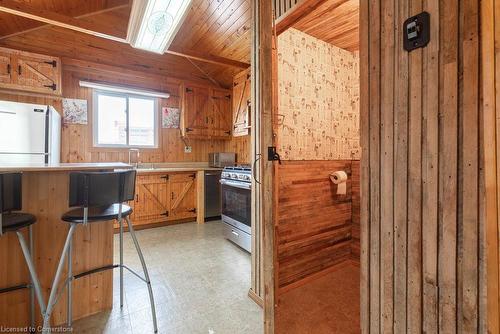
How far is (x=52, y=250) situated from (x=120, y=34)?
3.51m

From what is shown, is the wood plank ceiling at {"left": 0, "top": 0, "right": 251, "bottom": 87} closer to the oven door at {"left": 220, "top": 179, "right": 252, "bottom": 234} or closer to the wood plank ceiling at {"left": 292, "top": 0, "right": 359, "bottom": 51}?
the wood plank ceiling at {"left": 292, "top": 0, "right": 359, "bottom": 51}

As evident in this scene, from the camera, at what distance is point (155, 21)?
2117 millimetres

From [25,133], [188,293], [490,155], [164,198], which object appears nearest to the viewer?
[490,155]

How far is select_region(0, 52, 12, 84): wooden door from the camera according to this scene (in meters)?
3.13

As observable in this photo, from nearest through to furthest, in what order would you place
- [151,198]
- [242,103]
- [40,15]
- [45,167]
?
[45,167], [40,15], [151,198], [242,103]

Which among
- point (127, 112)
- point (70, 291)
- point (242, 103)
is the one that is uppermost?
point (242, 103)

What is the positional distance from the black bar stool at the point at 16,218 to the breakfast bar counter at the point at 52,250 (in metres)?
0.07

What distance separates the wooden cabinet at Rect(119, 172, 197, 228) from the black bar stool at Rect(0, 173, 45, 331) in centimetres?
229

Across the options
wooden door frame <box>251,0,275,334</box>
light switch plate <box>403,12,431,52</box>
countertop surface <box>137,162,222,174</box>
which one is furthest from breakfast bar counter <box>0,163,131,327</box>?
countertop surface <box>137,162,222,174</box>

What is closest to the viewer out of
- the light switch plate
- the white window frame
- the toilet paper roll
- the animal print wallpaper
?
the light switch plate

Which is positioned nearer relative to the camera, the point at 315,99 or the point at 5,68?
the point at 315,99

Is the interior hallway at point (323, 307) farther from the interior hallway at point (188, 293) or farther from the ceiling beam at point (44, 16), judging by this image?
the ceiling beam at point (44, 16)

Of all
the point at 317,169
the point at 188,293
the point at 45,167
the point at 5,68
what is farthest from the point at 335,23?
the point at 5,68

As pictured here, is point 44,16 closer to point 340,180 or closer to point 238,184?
point 238,184
